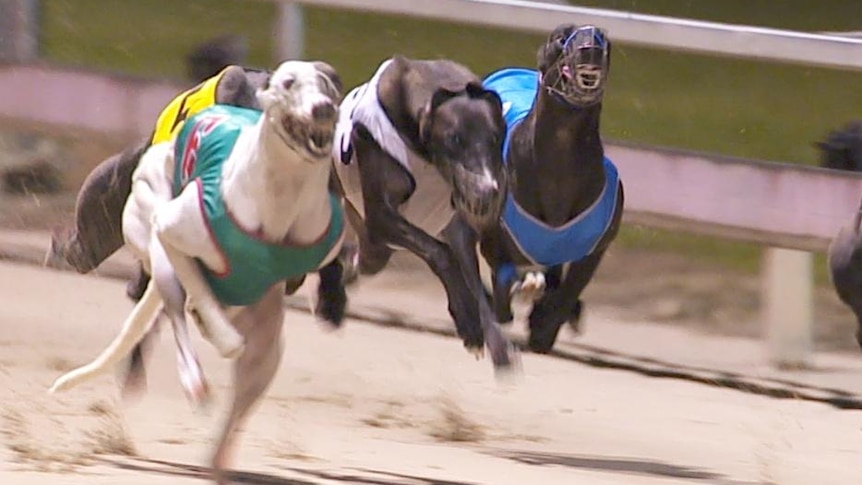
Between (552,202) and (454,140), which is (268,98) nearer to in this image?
(454,140)

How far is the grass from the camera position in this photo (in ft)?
32.0

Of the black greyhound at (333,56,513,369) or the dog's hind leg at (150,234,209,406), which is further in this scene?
the black greyhound at (333,56,513,369)

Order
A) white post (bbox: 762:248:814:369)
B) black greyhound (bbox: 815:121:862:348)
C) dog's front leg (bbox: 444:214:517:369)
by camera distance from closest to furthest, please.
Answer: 1. dog's front leg (bbox: 444:214:517:369)
2. black greyhound (bbox: 815:121:862:348)
3. white post (bbox: 762:248:814:369)

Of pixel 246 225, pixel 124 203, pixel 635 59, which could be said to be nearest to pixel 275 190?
pixel 246 225

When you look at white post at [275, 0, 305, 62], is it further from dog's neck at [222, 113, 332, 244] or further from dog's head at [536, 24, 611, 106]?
dog's neck at [222, 113, 332, 244]

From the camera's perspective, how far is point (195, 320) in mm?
3934

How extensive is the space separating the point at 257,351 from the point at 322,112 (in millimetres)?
632

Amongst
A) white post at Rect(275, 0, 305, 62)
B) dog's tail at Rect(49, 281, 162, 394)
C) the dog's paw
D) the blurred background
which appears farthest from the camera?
the blurred background

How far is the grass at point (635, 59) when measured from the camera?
977 cm

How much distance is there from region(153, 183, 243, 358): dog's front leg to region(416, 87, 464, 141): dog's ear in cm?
77

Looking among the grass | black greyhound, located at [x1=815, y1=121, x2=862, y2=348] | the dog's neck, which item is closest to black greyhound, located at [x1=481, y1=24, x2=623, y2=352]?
black greyhound, located at [x1=815, y1=121, x2=862, y2=348]

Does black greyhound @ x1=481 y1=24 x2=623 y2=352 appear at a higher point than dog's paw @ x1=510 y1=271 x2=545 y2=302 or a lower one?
higher

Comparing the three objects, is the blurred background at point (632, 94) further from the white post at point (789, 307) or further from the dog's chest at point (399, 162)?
the dog's chest at point (399, 162)

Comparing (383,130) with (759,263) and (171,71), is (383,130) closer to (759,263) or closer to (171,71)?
(759,263)
